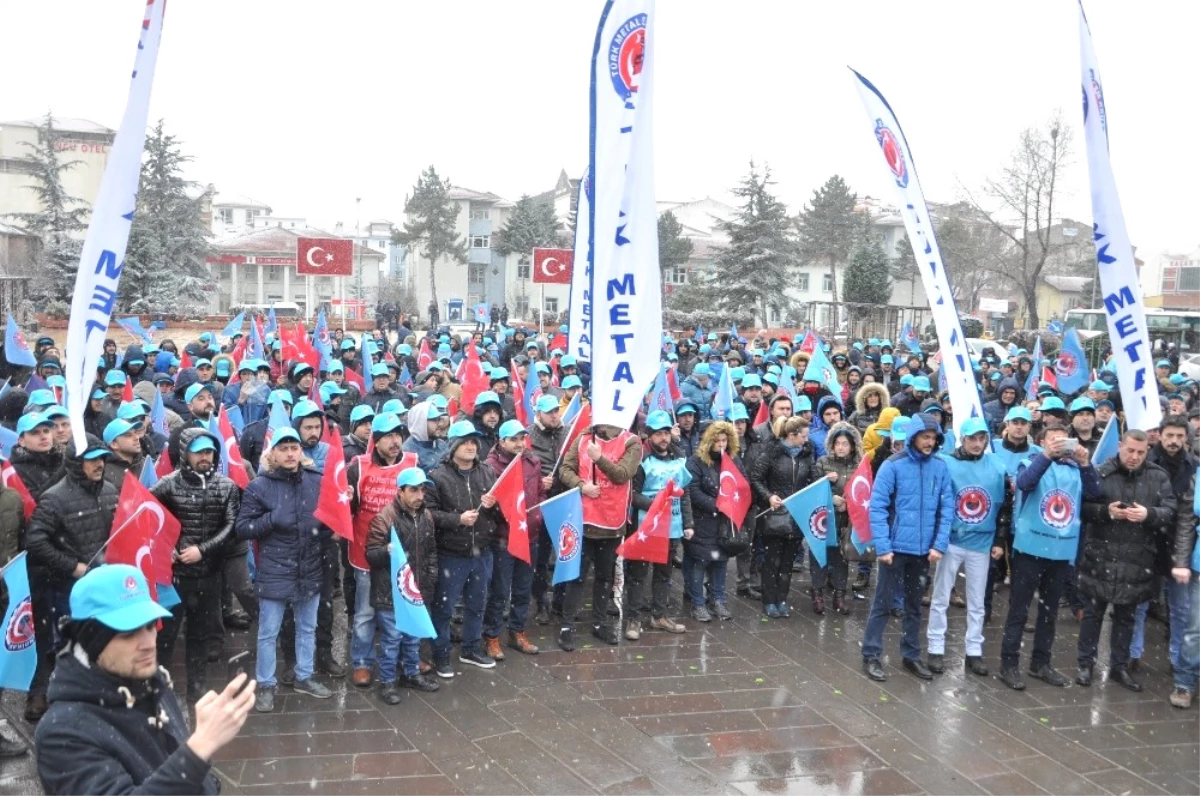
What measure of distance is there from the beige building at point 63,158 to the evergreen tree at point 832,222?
1724 inches

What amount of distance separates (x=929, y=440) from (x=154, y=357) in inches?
424

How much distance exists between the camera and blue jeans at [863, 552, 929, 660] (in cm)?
725

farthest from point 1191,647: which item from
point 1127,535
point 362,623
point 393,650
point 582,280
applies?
point 362,623

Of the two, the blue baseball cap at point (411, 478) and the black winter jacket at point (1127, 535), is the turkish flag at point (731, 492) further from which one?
the blue baseball cap at point (411, 478)

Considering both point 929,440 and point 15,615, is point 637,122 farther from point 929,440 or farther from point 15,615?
point 15,615

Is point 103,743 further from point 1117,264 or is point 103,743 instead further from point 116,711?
point 1117,264

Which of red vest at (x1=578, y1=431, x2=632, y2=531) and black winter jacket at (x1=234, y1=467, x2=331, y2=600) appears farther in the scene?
red vest at (x1=578, y1=431, x2=632, y2=531)

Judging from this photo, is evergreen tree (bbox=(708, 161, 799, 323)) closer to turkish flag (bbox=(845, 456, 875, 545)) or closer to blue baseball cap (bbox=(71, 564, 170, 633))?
turkish flag (bbox=(845, 456, 875, 545))

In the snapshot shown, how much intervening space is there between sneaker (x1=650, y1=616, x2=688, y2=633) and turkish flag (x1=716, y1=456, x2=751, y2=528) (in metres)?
0.95

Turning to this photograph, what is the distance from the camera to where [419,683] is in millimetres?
6715

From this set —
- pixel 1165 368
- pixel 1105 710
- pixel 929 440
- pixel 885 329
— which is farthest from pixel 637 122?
pixel 885 329

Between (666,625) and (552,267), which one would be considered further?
(552,267)

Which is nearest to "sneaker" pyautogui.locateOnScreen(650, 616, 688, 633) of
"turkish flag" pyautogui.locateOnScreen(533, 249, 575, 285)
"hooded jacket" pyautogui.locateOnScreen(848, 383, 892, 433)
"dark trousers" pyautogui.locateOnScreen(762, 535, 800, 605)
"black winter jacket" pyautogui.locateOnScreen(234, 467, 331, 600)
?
"dark trousers" pyautogui.locateOnScreen(762, 535, 800, 605)

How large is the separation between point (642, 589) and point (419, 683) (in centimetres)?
214
